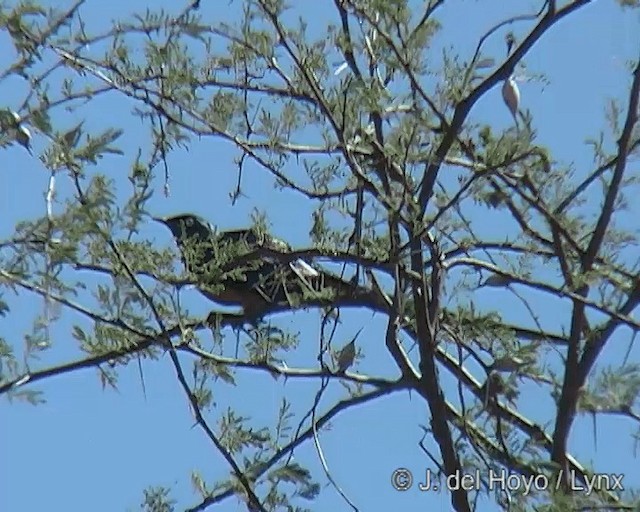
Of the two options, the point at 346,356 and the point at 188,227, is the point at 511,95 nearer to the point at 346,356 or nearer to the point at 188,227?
the point at 346,356

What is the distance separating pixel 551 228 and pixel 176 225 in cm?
85

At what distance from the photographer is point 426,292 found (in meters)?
2.10

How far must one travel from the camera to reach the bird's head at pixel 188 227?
238 cm

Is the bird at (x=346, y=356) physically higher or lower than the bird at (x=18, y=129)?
lower

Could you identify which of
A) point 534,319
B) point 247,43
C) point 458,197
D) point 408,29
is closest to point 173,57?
point 247,43

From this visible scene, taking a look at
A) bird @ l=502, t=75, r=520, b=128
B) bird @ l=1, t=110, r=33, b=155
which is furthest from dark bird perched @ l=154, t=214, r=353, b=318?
bird @ l=502, t=75, r=520, b=128

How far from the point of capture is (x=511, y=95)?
210cm

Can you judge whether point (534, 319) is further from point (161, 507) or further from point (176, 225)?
point (176, 225)

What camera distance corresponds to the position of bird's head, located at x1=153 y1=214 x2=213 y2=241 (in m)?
2.38

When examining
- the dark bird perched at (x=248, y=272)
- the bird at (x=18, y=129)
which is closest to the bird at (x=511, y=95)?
the dark bird perched at (x=248, y=272)

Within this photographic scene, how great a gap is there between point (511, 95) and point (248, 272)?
0.59 meters

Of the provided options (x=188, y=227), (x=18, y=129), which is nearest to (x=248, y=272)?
(x=188, y=227)

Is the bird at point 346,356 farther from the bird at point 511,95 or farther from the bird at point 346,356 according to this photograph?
the bird at point 511,95

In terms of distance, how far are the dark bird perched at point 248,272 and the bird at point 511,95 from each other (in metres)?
0.43
